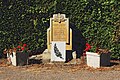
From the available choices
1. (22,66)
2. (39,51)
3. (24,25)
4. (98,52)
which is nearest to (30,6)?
(24,25)

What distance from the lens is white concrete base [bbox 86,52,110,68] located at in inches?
372

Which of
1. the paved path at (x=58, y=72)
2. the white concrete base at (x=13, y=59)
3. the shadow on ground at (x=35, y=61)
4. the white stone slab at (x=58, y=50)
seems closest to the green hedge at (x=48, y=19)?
the shadow on ground at (x=35, y=61)

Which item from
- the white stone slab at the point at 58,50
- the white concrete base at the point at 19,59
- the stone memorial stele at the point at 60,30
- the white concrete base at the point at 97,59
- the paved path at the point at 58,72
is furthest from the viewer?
the stone memorial stele at the point at 60,30

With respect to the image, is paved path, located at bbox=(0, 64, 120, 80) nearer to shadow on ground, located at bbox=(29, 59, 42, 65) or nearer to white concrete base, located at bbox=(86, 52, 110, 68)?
white concrete base, located at bbox=(86, 52, 110, 68)

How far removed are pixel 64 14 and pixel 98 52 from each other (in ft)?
6.83

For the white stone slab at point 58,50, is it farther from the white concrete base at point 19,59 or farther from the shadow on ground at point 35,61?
the white concrete base at point 19,59

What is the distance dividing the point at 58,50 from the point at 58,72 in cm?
154

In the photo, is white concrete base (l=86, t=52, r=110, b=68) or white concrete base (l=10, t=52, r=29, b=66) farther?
white concrete base (l=10, t=52, r=29, b=66)

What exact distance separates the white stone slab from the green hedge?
1084 mm

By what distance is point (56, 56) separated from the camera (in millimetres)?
10180

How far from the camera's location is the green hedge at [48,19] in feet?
35.2


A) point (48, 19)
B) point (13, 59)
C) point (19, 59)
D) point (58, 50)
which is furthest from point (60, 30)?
point (13, 59)

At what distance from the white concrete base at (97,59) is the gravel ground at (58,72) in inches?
8.1

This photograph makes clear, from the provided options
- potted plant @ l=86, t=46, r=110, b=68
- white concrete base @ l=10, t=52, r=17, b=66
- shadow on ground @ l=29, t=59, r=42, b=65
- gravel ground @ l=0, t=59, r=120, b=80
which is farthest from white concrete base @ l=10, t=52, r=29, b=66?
potted plant @ l=86, t=46, r=110, b=68
